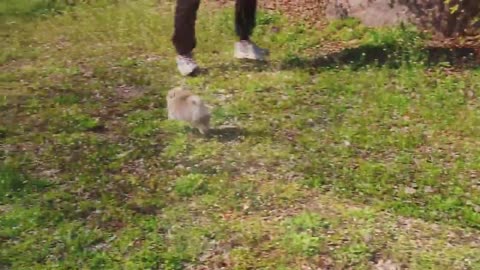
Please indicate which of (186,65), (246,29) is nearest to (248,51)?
(246,29)

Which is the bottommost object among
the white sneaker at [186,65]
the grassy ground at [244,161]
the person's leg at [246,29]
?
the grassy ground at [244,161]

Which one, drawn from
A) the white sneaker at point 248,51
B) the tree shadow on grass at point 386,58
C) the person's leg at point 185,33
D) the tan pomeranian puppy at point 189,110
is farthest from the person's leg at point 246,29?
the tan pomeranian puppy at point 189,110

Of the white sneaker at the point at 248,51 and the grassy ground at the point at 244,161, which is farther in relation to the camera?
the white sneaker at the point at 248,51

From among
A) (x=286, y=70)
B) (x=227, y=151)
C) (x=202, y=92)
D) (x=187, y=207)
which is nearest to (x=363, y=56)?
(x=286, y=70)

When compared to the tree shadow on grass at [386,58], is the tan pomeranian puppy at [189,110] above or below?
below

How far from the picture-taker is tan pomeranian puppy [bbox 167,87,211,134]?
5047 mm

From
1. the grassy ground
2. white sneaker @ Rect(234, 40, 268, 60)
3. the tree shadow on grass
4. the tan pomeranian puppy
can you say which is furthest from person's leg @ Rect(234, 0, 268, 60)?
the tan pomeranian puppy

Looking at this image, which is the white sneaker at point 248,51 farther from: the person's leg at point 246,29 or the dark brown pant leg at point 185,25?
the dark brown pant leg at point 185,25

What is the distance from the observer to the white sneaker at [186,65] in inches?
255

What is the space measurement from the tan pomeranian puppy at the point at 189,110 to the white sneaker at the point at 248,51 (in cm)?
164

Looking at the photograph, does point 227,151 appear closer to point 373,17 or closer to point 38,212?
point 38,212

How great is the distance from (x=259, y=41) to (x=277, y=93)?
1594 mm

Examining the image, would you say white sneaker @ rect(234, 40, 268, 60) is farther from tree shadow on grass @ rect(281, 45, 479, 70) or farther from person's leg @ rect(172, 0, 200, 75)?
person's leg @ rect(172, 0, 200, 75)

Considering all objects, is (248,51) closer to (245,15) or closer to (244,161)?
(245,15)
